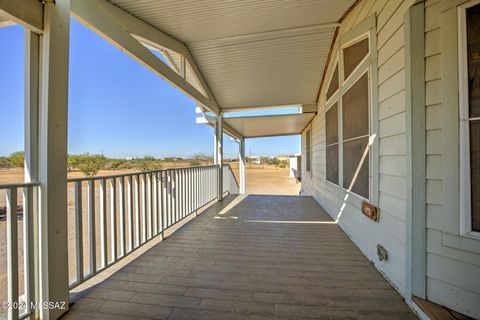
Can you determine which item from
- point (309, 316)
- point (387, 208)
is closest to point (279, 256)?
point (309, 316)

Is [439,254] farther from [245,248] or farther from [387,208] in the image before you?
[245,248]

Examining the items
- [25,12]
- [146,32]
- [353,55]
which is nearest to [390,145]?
[353,55]

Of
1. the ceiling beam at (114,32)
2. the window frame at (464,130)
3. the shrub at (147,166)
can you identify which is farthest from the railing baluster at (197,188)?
the window frame at (464,130)

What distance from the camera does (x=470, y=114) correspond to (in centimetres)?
144

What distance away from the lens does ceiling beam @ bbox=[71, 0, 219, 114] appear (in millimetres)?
1816

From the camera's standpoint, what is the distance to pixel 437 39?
1590 mm

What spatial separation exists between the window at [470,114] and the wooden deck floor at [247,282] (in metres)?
0.83

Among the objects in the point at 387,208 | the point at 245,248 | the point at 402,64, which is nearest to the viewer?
the point at 402,64

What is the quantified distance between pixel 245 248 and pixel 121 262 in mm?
1346

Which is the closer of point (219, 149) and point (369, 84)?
point (369, 84)

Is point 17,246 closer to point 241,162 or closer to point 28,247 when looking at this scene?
point 28,247

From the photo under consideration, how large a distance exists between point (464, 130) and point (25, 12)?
2.76m

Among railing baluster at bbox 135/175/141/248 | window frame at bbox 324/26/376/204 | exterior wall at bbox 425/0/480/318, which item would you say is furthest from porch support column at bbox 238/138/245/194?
exterior wall at bbox 425/0/480/318

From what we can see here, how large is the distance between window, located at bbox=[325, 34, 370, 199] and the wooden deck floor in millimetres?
883
